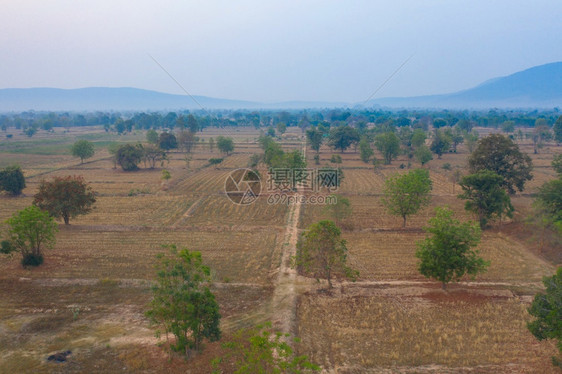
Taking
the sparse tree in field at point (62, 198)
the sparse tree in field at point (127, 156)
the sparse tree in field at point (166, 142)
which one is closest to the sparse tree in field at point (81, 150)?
the sparse tree in field at point (127, 156)

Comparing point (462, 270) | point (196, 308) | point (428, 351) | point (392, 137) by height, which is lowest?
point (428, 351)

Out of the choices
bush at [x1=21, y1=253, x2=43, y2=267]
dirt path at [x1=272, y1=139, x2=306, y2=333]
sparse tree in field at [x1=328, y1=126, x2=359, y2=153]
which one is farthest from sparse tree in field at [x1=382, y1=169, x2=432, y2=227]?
sparse tree in field at [x1=328, y1=126, x2=359, y2=153]

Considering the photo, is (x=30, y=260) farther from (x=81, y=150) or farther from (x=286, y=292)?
(x=81, y=150)

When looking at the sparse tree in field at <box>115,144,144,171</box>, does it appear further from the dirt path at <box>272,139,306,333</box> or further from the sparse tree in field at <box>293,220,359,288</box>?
the sparse tree in field at <box>293,220,359,288</box>

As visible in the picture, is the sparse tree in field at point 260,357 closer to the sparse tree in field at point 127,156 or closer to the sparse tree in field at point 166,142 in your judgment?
the sparse tree in field at point 127,156

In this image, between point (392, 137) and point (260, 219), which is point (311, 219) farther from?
point (392, 137)

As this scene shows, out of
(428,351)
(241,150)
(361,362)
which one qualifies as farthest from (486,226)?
(241,150)
